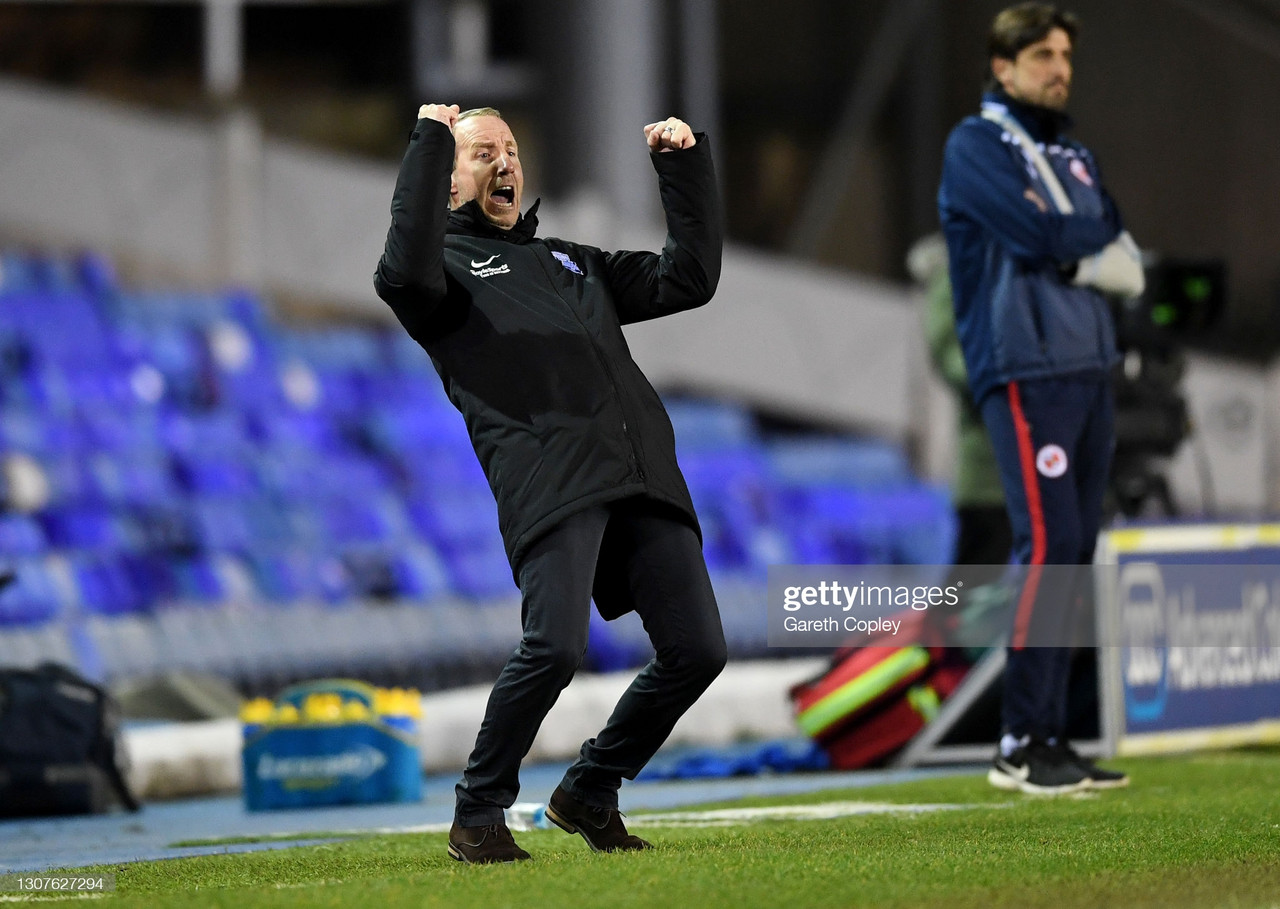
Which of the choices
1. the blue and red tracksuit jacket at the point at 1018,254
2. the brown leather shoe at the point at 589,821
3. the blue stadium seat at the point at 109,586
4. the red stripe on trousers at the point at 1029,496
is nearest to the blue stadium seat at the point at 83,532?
the blue stadium seat at the point at 109,586

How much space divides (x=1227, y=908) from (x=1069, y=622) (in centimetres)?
204

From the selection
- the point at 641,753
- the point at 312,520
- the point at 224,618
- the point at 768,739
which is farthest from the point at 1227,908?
the point at 312,520

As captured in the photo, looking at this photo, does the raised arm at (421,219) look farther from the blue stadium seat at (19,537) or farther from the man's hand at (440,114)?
the blue stadium seat at (19,537)

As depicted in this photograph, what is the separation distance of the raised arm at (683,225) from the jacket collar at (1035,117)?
144 centimetres

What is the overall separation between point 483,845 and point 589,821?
27 centimetres

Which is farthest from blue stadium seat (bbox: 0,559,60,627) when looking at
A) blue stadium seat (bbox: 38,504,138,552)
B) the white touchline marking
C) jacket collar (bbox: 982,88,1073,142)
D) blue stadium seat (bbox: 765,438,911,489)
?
blue stadium seat (bbox: 765,438,911,489)

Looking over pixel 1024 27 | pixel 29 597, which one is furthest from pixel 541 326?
pixel 29 597

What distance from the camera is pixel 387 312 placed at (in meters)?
13.5

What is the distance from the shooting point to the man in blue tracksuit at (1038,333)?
4469 mm

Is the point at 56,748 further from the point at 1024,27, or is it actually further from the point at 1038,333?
the point at 1024,27

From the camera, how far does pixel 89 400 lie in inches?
413

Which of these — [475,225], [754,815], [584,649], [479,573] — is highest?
[475,225]

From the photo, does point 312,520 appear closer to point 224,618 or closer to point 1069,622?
point 224,618

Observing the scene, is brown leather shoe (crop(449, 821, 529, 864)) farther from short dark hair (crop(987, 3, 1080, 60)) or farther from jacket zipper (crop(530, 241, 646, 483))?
short dark hair (crop(987, 3, 1080, 60))
